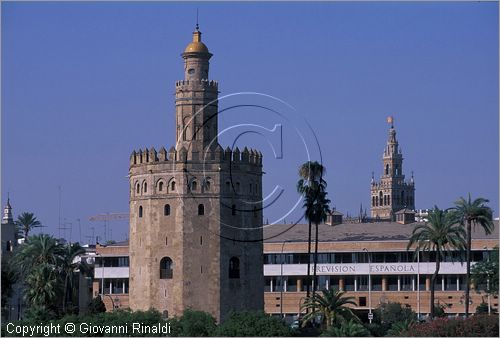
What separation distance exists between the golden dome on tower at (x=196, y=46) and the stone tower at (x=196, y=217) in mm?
73

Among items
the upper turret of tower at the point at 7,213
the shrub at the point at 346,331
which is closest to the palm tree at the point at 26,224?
the upper turret of tower at the point at 7,213

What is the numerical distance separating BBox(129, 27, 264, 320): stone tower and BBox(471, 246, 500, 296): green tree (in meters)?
22.9

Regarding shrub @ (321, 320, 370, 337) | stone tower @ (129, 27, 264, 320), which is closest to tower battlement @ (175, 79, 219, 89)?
stone tower @ (129, 27, 264, 320)

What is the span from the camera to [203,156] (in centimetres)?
9650

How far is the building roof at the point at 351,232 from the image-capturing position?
131 metres

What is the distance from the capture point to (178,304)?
3745 inches

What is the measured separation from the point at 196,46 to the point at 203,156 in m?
8.19

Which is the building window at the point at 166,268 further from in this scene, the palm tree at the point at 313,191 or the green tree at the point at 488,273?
the green tree at the point at 488,273

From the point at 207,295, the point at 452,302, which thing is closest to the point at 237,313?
the point at 207,295

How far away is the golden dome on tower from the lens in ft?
321

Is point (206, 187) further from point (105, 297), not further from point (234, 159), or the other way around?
point (105, 297)

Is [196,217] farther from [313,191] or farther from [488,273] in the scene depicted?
[488,273]

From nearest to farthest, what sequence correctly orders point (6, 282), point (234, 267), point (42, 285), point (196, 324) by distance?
point (196, 324)
point (42, 285)
point (234, 267)
point (6, 282)

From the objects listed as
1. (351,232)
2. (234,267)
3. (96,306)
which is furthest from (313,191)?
(351,232)
